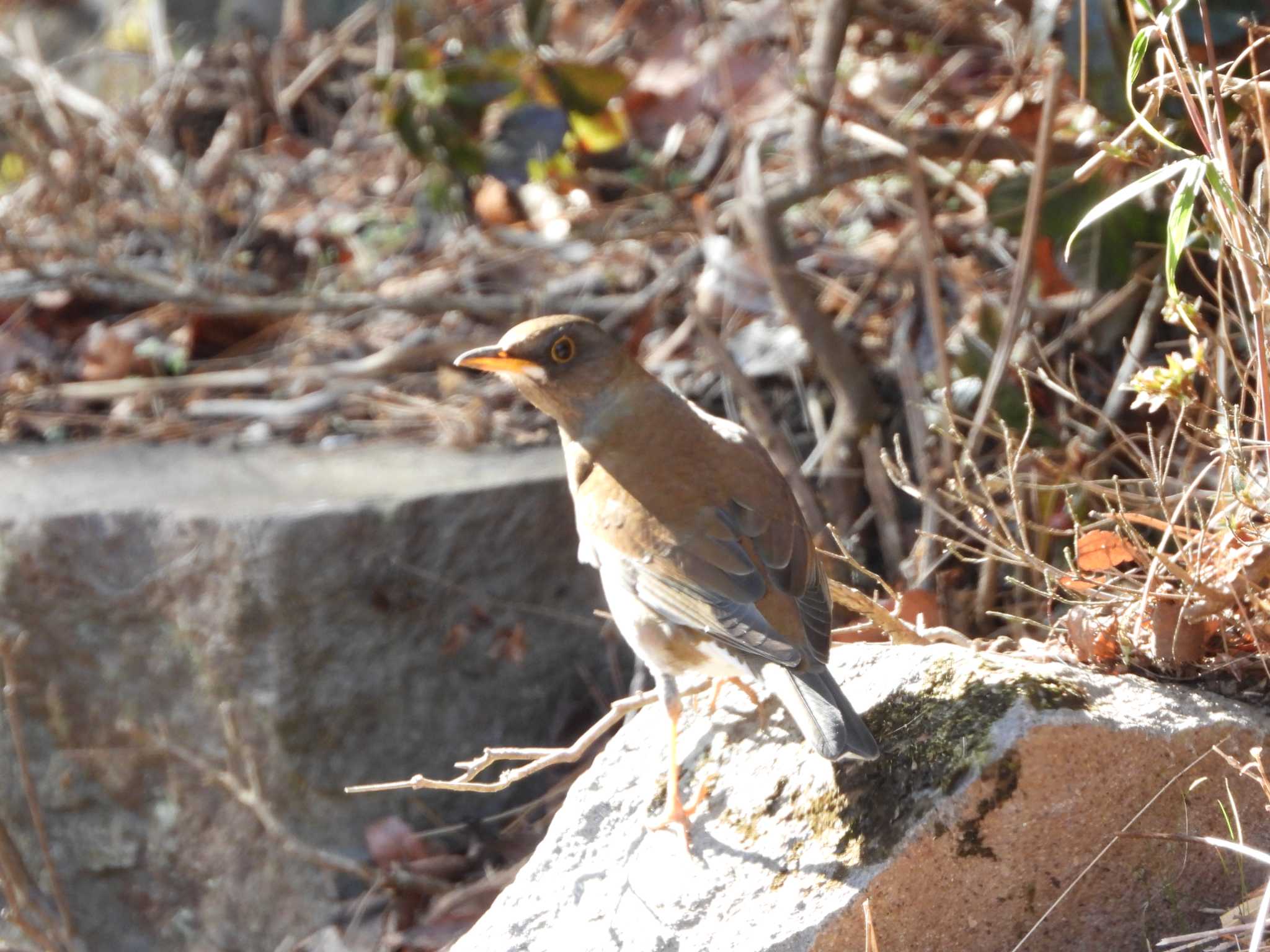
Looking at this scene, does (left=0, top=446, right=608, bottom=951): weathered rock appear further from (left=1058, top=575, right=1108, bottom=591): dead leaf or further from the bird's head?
(left=1058, top=575, right=1108, bottom=591): dead leaf

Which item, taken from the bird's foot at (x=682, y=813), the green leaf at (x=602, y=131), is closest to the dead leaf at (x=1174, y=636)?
the bird's foot at (x=682, y=813)

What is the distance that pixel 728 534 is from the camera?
328 cm

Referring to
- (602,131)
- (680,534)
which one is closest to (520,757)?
(680,534)

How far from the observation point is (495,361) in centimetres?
367

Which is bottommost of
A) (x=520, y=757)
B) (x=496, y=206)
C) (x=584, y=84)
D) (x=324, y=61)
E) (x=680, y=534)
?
(x=520, y=757)

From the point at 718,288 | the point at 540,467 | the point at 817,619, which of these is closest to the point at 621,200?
the point at 718,288

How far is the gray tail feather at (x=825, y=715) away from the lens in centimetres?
255

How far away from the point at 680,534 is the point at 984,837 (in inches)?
42.6

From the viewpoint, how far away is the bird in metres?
2.94

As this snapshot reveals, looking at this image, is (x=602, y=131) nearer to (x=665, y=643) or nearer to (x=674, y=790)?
(x=665, y=643)

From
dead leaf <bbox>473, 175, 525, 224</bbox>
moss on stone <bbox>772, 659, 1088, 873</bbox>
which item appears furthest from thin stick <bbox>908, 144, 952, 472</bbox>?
dead leaf <bbox>473, 175, 525, 224</bbox>

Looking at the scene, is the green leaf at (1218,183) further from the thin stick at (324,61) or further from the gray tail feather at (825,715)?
the thin stick at (324,61)

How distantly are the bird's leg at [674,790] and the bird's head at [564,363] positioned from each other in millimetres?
891

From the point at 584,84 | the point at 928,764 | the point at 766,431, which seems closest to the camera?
the point at 928,764
